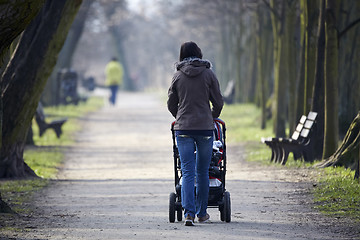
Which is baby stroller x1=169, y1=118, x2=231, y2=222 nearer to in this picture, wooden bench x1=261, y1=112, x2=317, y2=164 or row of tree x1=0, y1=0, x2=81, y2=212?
row of tree x1=0, y1=0, x2=81, y2=212

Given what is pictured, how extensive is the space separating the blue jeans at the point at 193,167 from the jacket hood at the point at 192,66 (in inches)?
25.0

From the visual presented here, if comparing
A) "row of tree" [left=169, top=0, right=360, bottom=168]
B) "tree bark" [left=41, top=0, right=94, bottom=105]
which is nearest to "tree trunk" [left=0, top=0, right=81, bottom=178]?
"row of tree" [left=169, top=0, right=360, bottom=168]

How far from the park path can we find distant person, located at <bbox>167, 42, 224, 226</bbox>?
414mm

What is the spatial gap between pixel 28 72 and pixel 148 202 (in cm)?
377

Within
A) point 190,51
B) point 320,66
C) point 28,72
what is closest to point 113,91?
point 320,66

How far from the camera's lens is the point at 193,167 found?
8.34 m

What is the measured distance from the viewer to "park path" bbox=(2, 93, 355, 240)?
26.7 ft

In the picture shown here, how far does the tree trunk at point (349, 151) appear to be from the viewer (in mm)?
12617

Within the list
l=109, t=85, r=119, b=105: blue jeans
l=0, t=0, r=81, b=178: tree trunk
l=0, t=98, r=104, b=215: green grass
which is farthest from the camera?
l=109, t=85, r=119, b=105: blue jeans

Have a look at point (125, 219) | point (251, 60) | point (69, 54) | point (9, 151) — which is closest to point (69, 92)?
point (69, 54)

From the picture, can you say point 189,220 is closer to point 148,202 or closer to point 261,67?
point 148,202

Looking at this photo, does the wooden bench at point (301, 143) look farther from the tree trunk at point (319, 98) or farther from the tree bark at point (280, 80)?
the tree bark at point (280, 80)

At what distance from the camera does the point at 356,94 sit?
1741 cm

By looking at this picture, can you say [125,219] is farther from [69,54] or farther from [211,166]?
[69,54]
